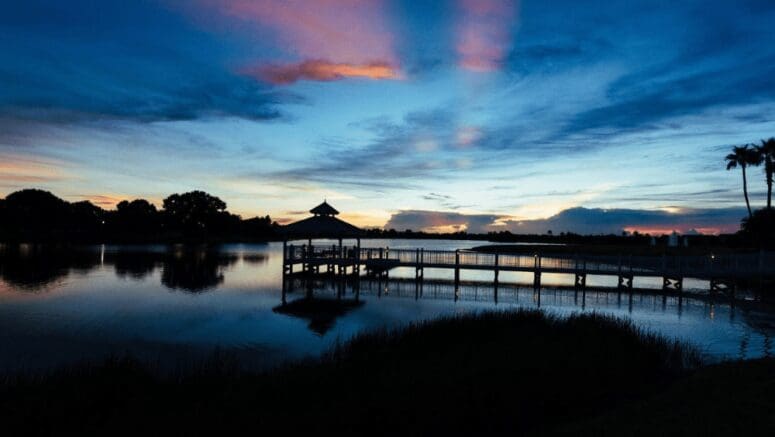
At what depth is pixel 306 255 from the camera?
114ft

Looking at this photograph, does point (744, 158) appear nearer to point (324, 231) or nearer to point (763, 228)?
point (763, 228)

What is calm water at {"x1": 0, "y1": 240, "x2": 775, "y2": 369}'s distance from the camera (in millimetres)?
13734

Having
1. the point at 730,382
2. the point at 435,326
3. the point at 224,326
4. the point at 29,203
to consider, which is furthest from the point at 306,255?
the point at 29,203

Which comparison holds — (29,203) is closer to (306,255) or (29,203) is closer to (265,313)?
(306,255)

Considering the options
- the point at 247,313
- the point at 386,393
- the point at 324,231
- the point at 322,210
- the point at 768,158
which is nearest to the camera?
the point at 386,393

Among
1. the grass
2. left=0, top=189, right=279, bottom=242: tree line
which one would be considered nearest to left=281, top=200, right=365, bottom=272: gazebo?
the grass

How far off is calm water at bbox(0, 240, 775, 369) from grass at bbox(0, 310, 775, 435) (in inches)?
134

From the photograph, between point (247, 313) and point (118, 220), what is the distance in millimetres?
107455

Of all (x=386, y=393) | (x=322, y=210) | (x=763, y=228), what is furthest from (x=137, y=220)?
(x=386, y=393)

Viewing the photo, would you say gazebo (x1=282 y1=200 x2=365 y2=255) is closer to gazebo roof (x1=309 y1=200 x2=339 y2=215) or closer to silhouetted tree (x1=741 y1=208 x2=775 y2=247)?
gazebo roof (x1=309 y1=200 x2=339 y2=215)

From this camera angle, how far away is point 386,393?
827 centimetres

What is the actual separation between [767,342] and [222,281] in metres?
27.1

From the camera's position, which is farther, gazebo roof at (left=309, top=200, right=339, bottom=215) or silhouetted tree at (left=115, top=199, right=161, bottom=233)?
silhouetted tree at (left=115, top=199, right=161, bottom=233)

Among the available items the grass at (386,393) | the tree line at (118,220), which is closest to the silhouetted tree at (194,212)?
the tree line at (118,220)
